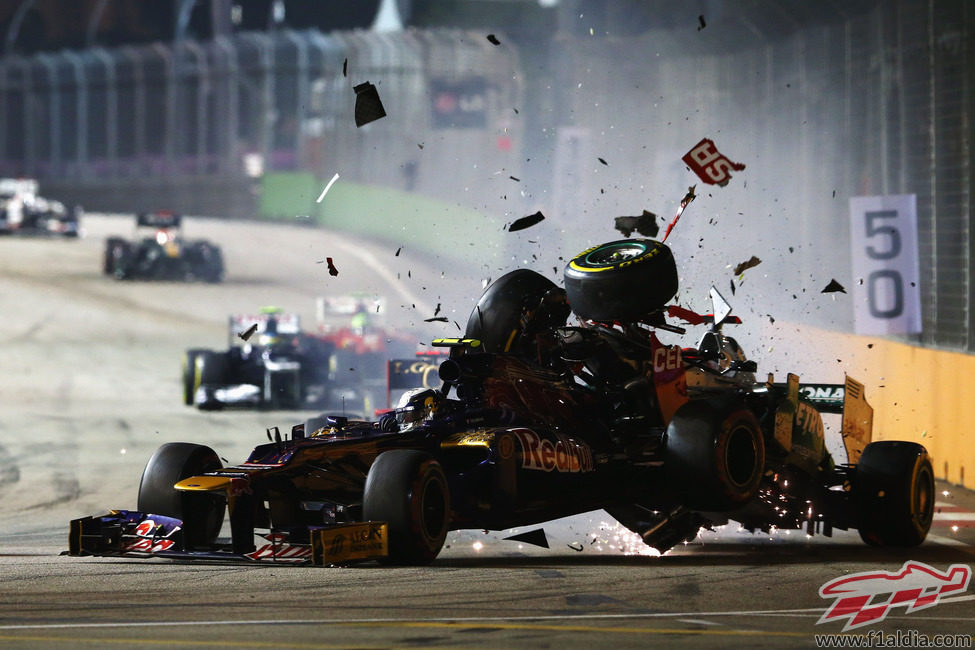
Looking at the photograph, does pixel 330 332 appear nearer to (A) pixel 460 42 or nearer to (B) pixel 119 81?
(A) pixel 460 42

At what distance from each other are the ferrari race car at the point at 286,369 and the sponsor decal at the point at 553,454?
10451 millimetres

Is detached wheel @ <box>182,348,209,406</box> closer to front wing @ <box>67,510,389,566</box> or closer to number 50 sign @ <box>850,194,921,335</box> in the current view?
number 50 sign @ <box>850,194,921,335</box>

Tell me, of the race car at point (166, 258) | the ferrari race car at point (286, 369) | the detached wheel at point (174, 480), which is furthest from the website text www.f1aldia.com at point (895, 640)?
the race car at point (166, 258)

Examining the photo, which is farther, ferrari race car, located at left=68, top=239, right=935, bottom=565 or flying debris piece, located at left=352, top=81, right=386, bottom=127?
flying debris piece, located at left=352, top=81, right=386, bottom=127

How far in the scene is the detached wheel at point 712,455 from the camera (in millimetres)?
9961

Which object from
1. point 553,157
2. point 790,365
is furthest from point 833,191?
point 553,157

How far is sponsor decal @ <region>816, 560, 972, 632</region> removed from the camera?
8000 millimetres

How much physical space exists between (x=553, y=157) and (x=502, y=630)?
33770mm

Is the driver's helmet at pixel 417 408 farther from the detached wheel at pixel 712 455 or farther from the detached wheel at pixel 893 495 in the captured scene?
the detached wheel at pixel 893 495

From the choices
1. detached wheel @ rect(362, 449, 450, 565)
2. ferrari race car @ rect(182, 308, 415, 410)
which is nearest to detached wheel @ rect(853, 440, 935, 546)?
detached wheel @ rect(362, 449, 450, 565)

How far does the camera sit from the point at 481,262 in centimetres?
3372

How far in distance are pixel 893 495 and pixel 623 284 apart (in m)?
2.67

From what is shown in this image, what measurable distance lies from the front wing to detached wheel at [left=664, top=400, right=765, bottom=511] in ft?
7.41

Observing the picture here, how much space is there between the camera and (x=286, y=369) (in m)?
20.9
